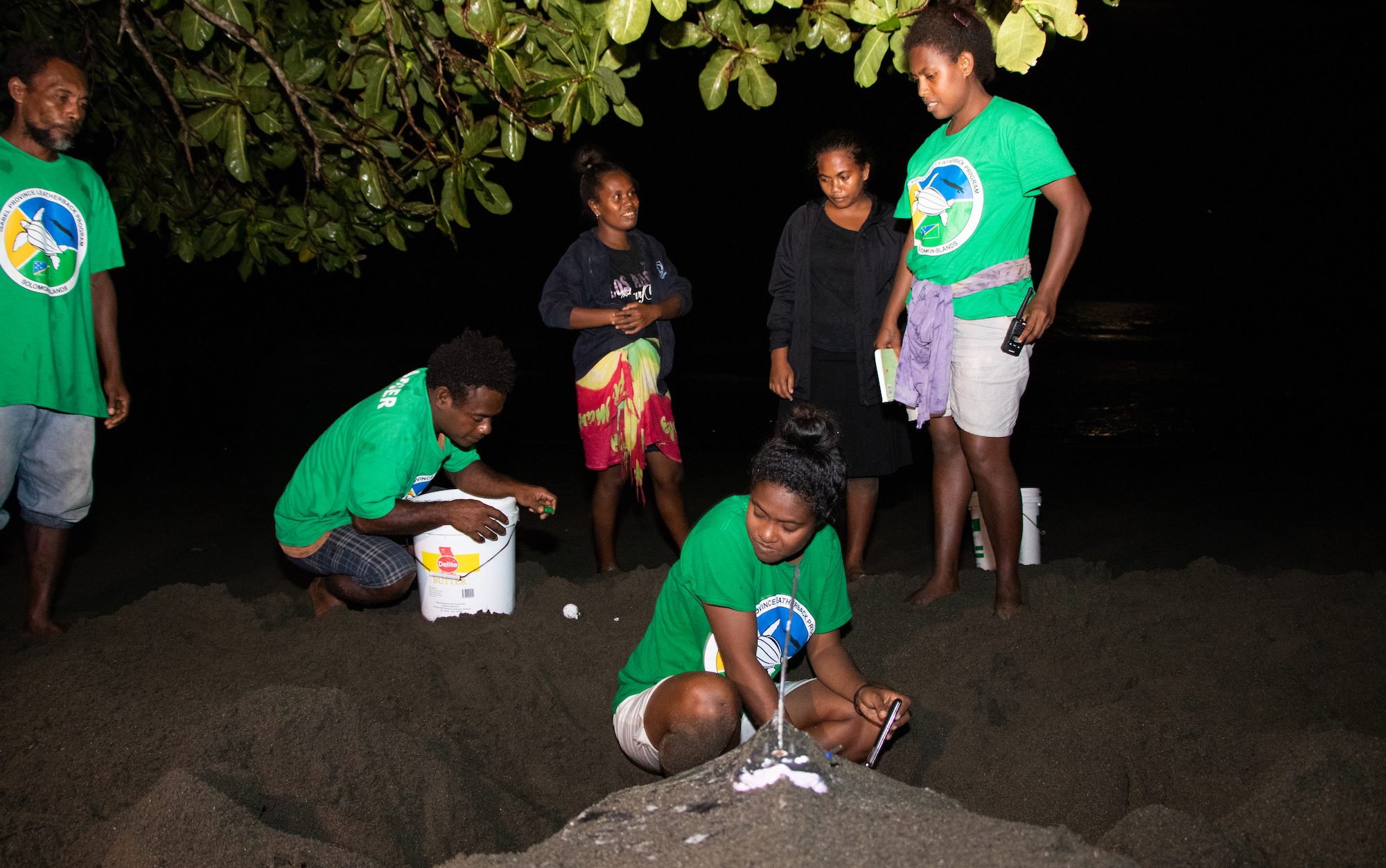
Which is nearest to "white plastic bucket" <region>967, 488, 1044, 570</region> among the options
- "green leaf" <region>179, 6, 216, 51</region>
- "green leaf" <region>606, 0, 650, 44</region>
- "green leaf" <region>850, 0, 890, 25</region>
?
"green leaf" <region>850, 0, 890, 25</region>

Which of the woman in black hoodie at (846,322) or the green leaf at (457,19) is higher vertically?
the green leaf at (457,19)

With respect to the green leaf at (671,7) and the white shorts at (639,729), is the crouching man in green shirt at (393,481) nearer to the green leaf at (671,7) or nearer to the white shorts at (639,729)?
the white shorts at (639,729)

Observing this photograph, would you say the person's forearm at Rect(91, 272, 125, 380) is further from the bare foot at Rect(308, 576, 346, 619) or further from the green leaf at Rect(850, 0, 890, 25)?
the green leaf at Rect(850, 0, 890, 25)

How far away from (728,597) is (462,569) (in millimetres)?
1404

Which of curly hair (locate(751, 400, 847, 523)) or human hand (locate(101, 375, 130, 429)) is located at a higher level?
human hand (locate(101, 375, 130, 429))

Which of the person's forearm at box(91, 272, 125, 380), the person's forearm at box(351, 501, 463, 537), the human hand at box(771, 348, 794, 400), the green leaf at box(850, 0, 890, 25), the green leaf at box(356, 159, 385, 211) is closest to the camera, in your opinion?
the green leaf at box(850, 0, 890, 25)

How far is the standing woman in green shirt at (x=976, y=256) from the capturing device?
2914 millimetres

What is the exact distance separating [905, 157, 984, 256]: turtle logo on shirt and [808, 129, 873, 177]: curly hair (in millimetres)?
517

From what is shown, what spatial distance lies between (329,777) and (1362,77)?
100 feet

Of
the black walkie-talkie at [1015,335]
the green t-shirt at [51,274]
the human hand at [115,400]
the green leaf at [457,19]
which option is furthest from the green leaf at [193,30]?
the black walkie-talkie at [1015,335]

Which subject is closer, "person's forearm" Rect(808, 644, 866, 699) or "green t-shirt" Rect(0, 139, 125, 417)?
"person's forearm" Rect(808, 644, 866, 699)

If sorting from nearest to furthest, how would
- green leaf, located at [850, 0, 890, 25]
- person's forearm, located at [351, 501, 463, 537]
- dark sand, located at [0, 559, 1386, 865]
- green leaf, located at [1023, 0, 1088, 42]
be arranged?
dark sand, located at [0, 559, 1386, 865]
green leaf, located at [1023, 0, 1088, 42]
green leaf, located at [850, 0, 890, 25]
person's forearm, located at [351, 501, 463, 537]

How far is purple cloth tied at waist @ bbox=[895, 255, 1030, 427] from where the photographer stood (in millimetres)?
3055

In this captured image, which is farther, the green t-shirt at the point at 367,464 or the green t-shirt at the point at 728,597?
the green t-shirt at the point at 367,464
